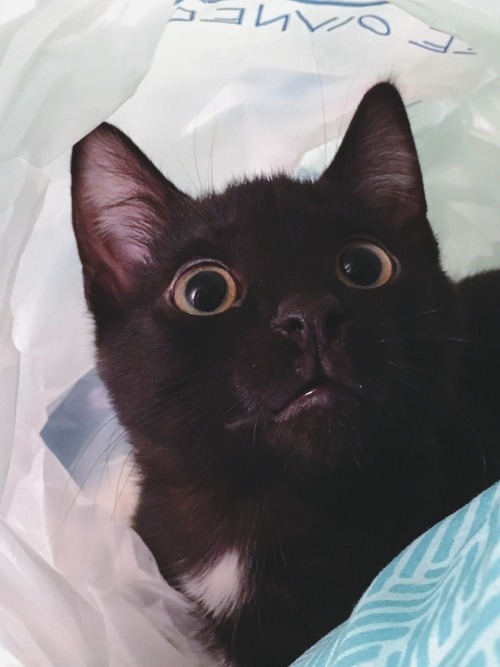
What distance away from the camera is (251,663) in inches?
30.7

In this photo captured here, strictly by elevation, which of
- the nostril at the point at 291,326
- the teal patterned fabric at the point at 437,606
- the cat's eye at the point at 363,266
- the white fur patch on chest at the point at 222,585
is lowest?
the white fur patch on chest at the point at 222,585

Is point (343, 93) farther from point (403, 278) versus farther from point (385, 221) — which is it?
point (403, 278)

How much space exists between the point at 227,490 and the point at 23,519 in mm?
253

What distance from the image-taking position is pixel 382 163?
0.85 metres

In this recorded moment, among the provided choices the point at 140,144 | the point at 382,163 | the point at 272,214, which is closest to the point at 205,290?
the point at 272,214

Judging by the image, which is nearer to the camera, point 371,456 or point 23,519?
point 371,456

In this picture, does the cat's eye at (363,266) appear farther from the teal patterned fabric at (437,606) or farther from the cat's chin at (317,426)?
the teal patterned fabric at (437,606)

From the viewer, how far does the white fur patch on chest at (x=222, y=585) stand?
0.78m

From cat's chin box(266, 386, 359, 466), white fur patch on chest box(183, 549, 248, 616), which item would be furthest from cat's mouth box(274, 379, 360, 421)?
white fur patch on chest box(183, 549, 248, 616)

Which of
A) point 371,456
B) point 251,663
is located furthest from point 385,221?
point 251,663

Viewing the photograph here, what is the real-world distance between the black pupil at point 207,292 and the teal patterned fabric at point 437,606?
0.27m

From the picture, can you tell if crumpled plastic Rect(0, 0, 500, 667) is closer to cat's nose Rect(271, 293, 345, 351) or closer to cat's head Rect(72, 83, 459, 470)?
cat's head Rect(72, 83, 459, 470)

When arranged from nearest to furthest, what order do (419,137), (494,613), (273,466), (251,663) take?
(494,613)
(273,466)
(251,663)
(419,137)

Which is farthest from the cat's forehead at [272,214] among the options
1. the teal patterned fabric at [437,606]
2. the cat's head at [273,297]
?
the teal patterned fabric at [437,606]
